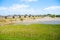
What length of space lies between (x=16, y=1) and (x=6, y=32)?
5.92 feet

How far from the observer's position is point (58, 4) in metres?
7.65

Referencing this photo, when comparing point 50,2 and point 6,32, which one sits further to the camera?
point 6,32

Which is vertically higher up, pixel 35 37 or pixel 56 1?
pixel 56 1

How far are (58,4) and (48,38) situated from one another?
1.88 m

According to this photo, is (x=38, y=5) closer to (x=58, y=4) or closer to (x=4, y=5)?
(x=58, y=4)

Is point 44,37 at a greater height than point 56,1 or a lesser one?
lesser

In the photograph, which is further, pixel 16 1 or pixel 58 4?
pixel 16 1

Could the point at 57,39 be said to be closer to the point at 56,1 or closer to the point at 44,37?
the point at 44,37

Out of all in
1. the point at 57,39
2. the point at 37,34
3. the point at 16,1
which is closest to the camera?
the point at 57,39

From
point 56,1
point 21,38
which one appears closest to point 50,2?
point 56,1

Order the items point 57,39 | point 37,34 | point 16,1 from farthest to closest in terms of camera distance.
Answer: point 16,1 → point 37,34 → point 57,39

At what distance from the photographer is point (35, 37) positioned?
23.5 ft

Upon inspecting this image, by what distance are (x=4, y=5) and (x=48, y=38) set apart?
329 cm

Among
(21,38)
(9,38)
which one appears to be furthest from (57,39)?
(9,38)
